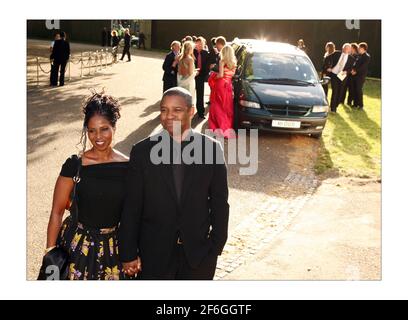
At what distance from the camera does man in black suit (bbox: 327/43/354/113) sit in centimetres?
1510

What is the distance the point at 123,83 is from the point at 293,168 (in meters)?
9.84

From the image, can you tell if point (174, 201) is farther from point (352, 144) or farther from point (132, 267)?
point (352, 144)

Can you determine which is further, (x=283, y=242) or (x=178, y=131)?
(x=283, y=242)

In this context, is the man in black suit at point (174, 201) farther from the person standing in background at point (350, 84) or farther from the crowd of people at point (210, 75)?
the person standing in background at point (350, 84)

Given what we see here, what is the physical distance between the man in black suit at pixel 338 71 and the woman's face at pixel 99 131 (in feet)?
40.6

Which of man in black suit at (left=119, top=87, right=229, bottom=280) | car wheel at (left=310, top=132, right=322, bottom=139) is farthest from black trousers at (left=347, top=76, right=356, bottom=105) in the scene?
man in black suit at (left=119, top=87, right=229, bottom=280)

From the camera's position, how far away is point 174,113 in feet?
11.6

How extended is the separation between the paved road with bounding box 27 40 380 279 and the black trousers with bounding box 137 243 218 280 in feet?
5.86

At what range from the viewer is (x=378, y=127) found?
1377 cm

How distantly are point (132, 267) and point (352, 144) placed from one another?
893cm

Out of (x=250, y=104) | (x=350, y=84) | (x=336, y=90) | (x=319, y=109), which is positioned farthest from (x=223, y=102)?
(x=350, y=84)
